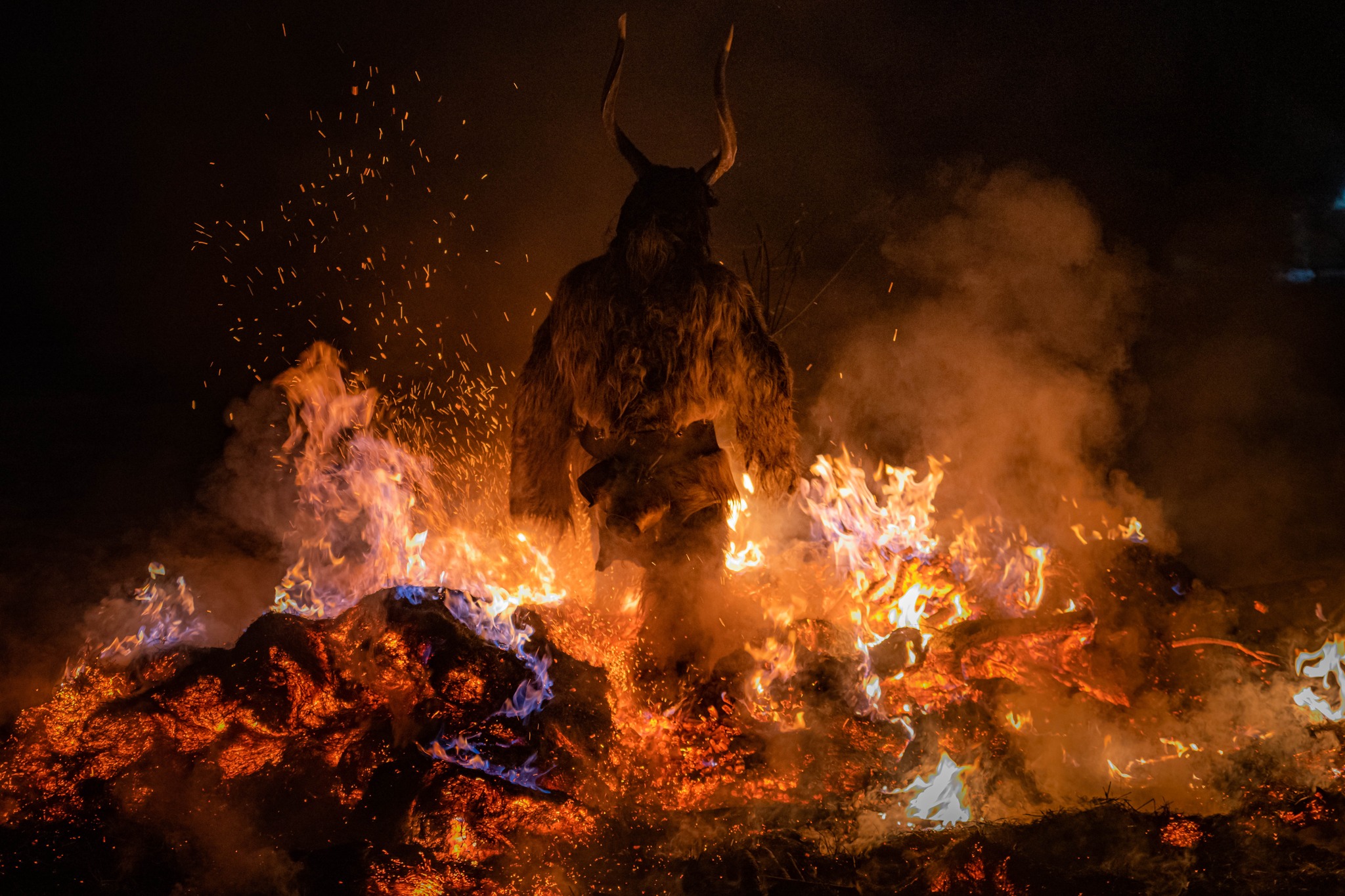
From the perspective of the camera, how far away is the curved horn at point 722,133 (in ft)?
11.8

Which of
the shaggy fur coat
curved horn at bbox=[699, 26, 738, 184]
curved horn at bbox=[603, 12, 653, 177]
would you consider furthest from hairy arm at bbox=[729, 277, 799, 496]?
curved horn at bbox=[603, 12, 653, 177]

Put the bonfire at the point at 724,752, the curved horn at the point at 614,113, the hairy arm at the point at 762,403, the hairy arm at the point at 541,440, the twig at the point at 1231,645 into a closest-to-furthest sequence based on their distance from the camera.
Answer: the bonfire at the point at 724,752 → the twig at the point at 1231,645 → the curved horn at the point at 614,113 → the hairy arm at the point at 762,403 → the hairy arm at the point at 541,440

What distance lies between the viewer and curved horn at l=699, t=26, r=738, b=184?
359 cm

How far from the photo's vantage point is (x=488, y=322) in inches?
228

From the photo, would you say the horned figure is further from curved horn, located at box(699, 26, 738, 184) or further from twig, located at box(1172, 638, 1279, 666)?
twig, located at box(1172, 638, 1279, 666)

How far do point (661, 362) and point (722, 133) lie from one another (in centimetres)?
115

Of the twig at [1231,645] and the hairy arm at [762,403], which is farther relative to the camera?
the hairy arm at [762,403]

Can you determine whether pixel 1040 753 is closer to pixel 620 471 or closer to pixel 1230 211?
pixel 620 471

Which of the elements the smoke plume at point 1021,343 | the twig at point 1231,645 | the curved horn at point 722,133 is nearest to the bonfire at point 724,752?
the twig at point 1231,645

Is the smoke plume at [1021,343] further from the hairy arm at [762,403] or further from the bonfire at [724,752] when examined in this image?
the hairy arm at [762,403]

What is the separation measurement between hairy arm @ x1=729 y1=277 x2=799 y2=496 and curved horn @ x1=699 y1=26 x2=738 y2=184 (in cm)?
54

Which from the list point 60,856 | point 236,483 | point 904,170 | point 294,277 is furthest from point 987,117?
point 60,856

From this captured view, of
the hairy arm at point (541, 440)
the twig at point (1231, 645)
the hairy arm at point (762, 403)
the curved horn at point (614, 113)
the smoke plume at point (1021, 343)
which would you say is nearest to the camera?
the twig at point (1231, 645)

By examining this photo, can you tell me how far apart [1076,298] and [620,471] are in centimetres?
381
